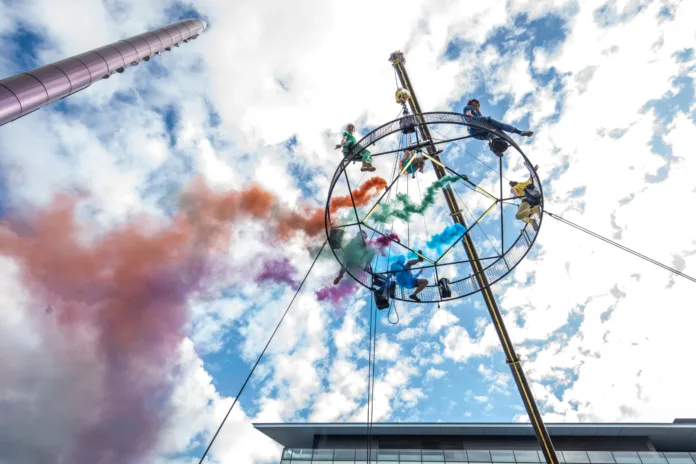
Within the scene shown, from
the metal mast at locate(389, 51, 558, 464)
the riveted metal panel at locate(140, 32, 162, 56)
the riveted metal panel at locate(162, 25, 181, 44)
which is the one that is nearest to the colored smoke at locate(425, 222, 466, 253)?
the metal mast at locate(389, 51, 558, 464)

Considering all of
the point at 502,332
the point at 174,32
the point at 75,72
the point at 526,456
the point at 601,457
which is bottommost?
the point at 502,332

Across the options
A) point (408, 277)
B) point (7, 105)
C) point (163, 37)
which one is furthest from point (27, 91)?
point (408, 277)

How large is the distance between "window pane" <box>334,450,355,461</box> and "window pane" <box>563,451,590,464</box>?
14.9 meters

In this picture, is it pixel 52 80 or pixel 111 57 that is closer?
pixel 52 80

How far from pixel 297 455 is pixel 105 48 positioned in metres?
30.7

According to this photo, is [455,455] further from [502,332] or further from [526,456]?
[502,332]

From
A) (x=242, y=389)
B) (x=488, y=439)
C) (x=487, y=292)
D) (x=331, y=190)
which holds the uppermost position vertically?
(x=488, y=439)

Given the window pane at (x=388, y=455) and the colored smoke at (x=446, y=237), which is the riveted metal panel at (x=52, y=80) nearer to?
the colored smoke at (x=446, y=237)

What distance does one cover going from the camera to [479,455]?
89.7ft

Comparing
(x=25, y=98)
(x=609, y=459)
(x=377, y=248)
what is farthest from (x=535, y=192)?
(x=609, y=459)

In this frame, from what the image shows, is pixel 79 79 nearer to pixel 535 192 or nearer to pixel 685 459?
pixel 535 192

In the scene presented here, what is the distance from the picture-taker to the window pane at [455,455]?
2736 cm

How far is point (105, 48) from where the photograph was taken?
24.5 metres

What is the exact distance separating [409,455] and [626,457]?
14562 mm
